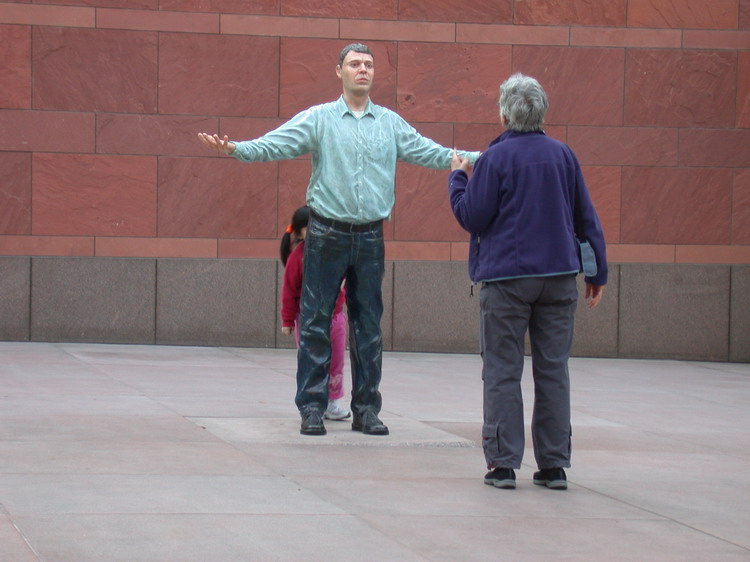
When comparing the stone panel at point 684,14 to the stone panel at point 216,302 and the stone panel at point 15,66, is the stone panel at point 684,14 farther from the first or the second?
the stone panel at point 15,66

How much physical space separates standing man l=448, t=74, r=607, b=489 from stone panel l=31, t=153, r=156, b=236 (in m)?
6.27

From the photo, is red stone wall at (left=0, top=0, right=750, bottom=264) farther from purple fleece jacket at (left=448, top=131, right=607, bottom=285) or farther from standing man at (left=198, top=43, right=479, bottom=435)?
purple fleece jacket at (left=448, top=131, right=607, bottom=285)

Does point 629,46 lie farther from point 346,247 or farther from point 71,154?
point 346,247

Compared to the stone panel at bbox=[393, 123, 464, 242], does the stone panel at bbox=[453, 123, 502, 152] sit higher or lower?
higher

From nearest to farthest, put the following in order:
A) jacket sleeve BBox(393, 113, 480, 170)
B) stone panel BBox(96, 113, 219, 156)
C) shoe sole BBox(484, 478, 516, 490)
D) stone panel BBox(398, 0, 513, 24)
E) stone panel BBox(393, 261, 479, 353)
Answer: shoe sole BBox(484, 478, 516, 490) < jacket sleeve BBox(393, 113, 480, 170) < stone panel BBox(96, 113, 219, 156) < stone panel BBox(398, 0, 513, 24) < stone panel BBox(393, 261, 479, 353)

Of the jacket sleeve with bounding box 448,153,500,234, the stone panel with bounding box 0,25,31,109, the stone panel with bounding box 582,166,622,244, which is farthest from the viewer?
the stone panel with bounding box 582,166,622,244

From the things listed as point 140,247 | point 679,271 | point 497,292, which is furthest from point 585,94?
point 497,292

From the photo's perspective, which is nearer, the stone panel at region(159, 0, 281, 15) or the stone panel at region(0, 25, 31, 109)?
the stone panel at region(0, 25, 31, 109)

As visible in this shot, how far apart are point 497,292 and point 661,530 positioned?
1.32m

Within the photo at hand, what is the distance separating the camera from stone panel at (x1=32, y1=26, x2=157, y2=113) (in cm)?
1148

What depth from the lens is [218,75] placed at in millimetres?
11617

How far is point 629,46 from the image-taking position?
473 inches

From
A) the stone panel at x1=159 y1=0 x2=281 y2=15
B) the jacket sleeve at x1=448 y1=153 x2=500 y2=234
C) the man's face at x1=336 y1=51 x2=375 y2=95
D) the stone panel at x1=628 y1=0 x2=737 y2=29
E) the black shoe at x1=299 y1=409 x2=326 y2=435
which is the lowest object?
the black shoe at x1=299 y1=409 x2=326 y2=435

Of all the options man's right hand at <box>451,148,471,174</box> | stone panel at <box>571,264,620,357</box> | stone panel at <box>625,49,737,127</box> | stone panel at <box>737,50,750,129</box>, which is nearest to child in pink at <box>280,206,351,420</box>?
man's right hand at <box>451,148,471,174</box>
